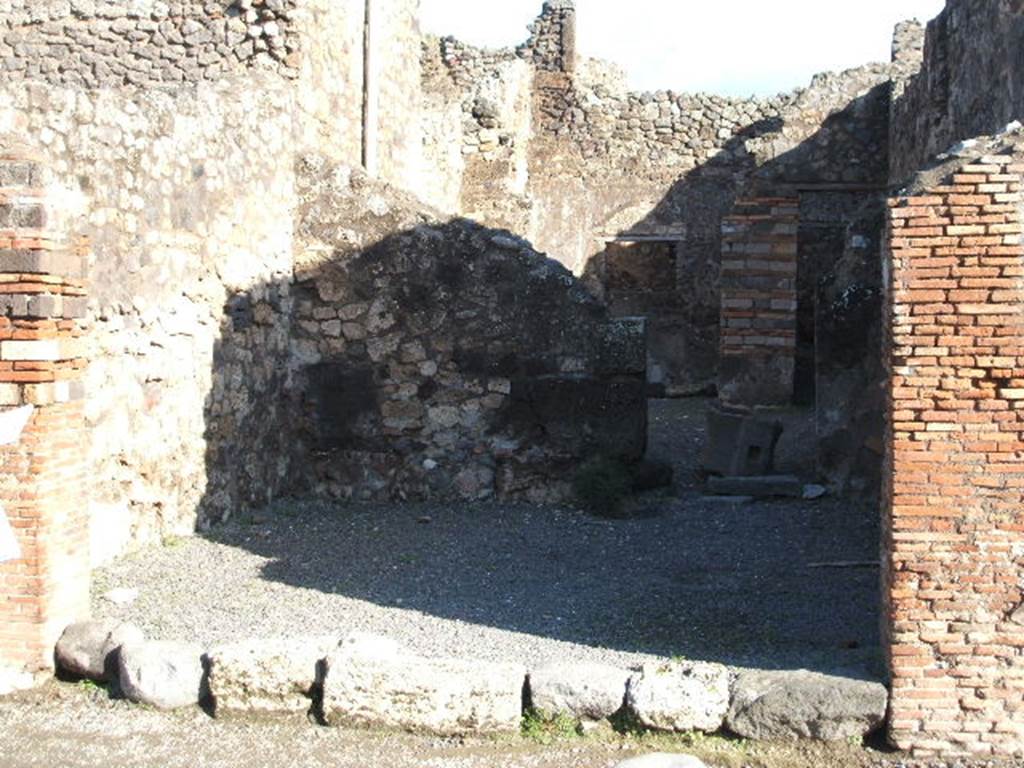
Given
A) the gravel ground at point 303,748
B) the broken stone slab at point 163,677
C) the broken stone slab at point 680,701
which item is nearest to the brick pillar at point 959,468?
the gravel ground at point 303,748

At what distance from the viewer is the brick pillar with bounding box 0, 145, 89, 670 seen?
5.34 meters

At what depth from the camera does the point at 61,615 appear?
5594mm

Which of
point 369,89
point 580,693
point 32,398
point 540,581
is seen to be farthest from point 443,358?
point 580,693

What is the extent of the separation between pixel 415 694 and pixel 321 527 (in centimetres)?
355

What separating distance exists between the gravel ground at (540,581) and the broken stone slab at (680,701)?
0.53m

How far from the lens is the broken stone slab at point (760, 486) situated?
9.02 meters

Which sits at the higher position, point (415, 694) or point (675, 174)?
point (675, 174)

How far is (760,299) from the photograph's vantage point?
30.6 feet

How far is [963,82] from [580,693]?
8.18m

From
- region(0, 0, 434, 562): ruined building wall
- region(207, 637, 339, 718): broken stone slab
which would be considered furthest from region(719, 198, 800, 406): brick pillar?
region(207, 637, 339, 718): broken stone slab

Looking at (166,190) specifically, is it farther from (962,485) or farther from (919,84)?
(919,84)

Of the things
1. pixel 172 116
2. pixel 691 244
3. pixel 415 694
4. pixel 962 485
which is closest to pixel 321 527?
pixel 172 116

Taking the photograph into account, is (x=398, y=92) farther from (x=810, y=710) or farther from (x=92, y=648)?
(x=810, y=710)

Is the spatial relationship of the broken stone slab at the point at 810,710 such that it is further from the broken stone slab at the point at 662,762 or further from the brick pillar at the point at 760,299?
the brick pillar at the point at 760,299
